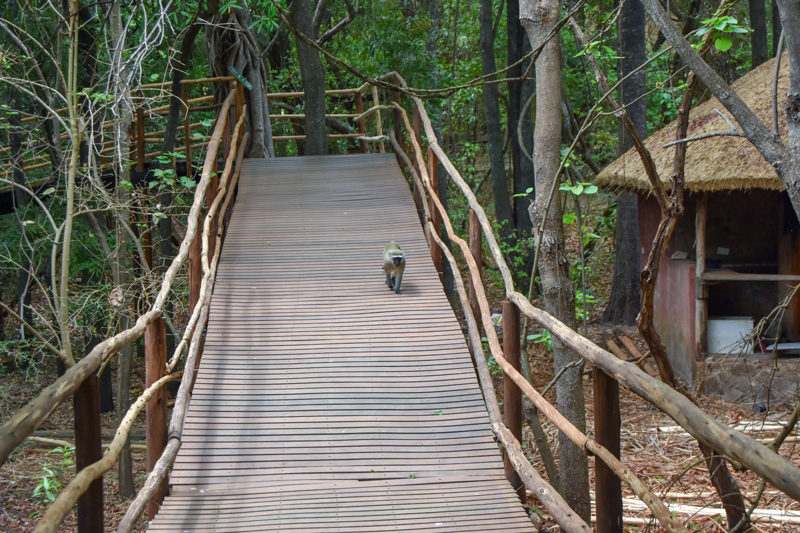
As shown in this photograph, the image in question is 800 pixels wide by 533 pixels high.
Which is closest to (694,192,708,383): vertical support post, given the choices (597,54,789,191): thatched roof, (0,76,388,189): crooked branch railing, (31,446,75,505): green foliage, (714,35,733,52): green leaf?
(597,54,789,191): thatched roof

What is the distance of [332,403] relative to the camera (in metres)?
4.58

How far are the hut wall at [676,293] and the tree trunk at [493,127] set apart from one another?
10.1 ft

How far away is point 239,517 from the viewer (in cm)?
350

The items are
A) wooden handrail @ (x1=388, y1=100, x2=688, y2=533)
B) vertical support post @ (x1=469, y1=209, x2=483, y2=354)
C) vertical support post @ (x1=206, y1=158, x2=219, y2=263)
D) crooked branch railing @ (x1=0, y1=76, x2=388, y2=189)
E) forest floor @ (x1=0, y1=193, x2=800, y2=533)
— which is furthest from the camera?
crooked branch railing @ (x1=0, y1=76, x2=388, y2=189)

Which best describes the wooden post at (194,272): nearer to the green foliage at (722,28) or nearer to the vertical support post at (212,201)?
the vertical support post at (212,201)

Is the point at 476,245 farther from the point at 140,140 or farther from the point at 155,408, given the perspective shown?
the point at 140,140

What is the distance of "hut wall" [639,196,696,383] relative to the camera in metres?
9.04

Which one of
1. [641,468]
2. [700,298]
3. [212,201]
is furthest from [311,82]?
[641,468]

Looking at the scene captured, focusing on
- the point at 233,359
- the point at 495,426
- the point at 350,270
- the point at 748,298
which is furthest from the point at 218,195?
the point at 748,298

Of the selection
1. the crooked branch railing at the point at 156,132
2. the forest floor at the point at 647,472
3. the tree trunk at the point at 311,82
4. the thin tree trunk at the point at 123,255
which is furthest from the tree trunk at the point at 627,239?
the thin tree trunk at the point at 123,255

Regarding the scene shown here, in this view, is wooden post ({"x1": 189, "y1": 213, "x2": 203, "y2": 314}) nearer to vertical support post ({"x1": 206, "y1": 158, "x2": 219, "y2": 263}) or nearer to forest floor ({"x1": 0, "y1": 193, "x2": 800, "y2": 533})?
vertical support post ({"x1": 206, "y1": 158, "x2": 219, "y2": 263})

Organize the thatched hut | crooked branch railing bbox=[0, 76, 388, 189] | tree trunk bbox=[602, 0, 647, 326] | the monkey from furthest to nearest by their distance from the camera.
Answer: tree trunk bbox=[602, 0, 647, 326] < crooked branch railing bbox=[0, 76, 388, 189] < the thatched hut < the monkey

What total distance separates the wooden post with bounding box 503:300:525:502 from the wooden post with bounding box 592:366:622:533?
134cm

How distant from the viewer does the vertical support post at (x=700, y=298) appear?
856cm
